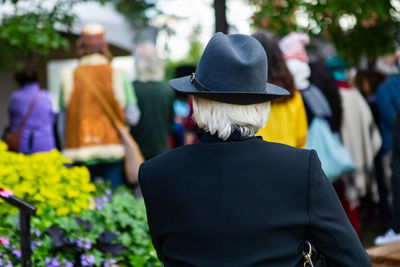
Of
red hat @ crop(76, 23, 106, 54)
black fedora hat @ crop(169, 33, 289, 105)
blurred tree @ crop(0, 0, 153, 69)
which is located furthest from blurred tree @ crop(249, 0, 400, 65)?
black fedora hat @ crop(169, 33, 289, 105)

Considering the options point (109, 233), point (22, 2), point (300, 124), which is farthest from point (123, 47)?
point (109, 233)

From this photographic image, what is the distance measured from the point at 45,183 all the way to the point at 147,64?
317 cm

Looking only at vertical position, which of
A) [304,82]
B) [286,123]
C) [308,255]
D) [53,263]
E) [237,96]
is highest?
[237,96]

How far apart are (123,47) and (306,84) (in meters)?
4.83

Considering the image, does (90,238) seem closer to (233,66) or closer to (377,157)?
(233,66)

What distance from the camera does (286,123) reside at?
4.82 meters

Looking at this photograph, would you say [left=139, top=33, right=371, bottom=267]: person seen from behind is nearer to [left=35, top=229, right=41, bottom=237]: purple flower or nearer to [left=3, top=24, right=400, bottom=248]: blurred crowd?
[left=35, top=229, right=41, bottom=237]: purple flower

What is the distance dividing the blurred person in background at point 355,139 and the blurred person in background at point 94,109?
1.87 m

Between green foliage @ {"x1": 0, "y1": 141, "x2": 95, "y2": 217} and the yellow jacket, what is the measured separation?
1.47 m

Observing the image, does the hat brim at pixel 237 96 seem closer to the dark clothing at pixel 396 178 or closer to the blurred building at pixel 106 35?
the dark clothing at pixel 396 178

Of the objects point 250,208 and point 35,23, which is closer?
point 250,208

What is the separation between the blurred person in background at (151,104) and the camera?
21.6 feet

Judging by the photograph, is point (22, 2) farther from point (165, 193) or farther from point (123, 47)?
point (165, 193)

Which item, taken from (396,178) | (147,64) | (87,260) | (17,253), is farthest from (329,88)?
(17,253)
